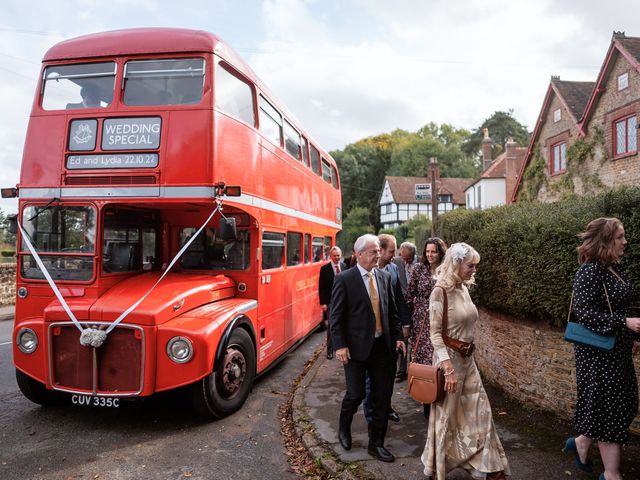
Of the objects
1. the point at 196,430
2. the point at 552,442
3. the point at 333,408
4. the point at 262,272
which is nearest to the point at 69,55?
the point at 262,272

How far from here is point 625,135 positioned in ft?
57.7

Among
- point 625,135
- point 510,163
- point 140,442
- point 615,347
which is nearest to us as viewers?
point 615,347

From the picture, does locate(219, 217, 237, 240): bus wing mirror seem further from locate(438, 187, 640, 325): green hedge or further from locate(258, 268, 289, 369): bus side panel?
locate(438, 187, 640, 325): green hedge

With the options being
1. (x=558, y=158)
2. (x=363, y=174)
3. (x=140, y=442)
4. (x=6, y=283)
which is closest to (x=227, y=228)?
(x=140, y=442)

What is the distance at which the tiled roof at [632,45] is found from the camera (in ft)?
56.3

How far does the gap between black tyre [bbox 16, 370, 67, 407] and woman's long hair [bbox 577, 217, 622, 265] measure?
227 inches

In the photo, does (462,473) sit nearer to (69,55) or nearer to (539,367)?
(539,367)

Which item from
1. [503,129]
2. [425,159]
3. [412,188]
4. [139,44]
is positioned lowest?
[139,44]

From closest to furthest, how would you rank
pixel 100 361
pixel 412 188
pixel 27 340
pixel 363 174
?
pixel 100 361 < pixel 27 340 < pixel 412 188 < pixel 363 174

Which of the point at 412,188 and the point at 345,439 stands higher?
the point at 412,188

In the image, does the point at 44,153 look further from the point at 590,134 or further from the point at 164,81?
the point at 590,134

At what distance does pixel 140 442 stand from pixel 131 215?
106 inches

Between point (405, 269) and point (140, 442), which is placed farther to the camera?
point (405, 269)

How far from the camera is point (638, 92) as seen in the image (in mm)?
16766
